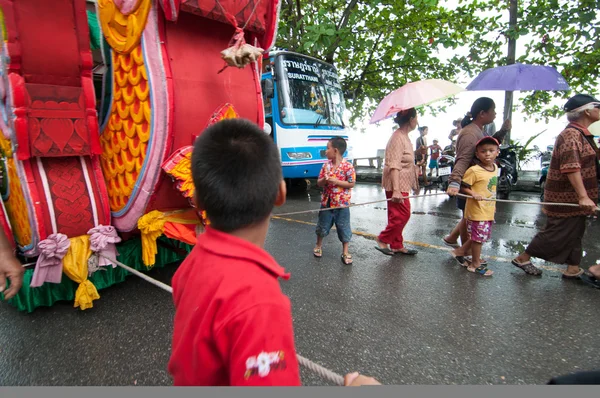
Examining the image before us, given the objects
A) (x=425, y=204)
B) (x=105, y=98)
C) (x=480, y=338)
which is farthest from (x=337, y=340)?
(x=425, y=204)

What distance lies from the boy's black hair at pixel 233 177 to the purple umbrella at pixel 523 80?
4169 millimetres

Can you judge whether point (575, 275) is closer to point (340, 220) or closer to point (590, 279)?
point (590, 279)

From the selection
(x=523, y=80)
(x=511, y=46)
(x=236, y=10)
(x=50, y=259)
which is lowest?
(x=50, y=259)

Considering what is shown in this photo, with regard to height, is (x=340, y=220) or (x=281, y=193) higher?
(x=281, y=193)

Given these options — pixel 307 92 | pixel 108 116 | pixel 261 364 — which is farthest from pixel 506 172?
pixel 261 364

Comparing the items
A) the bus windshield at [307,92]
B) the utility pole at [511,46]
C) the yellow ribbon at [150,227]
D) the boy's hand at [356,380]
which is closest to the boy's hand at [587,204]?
the boy's hand at [356,380]

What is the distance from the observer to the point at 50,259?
2232 millimetres

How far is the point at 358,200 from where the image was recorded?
7543 mm

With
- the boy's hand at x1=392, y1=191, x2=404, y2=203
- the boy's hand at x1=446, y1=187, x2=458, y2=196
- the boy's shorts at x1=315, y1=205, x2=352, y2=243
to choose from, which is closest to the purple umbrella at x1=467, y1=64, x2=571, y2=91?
the boy's hand at x1=446, y1=187, x2=458, y2=196

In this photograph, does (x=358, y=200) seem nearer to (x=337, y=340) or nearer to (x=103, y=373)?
(x=337, y=340)

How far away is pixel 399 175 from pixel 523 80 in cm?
200

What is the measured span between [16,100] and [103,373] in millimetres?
1702

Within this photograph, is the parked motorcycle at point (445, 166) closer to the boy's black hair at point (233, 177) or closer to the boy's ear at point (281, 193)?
the boy's ear at point (281, 193)

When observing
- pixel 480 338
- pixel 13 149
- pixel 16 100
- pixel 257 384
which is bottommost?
pixel 480 338
